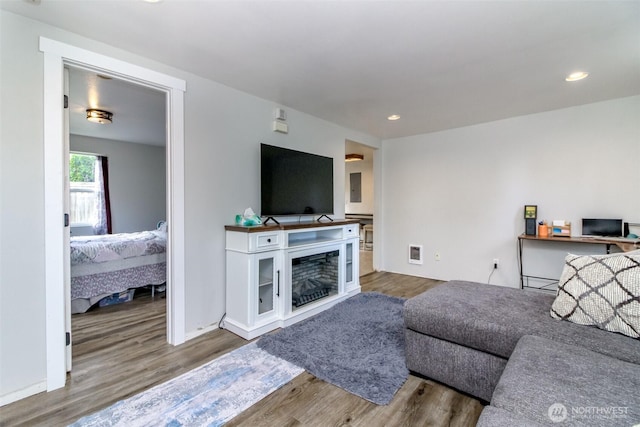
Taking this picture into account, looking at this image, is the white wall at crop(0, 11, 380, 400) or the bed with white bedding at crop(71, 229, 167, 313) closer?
the white wall at crop(0, 11, 380, 400)

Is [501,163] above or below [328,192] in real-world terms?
above

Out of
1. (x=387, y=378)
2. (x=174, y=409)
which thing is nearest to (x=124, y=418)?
(x=174, y=409)

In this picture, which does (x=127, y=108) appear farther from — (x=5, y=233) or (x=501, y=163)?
(x=501, y=163)

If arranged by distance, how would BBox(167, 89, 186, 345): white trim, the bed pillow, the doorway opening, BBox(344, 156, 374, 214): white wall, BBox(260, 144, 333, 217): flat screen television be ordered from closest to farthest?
the bed pillow < BBox(167, 89, 186, 345): white trim < BBox(260, 144, 333, 217): flat screen television < the doorway opening < BBox(344, 156, 374, 214): white wall

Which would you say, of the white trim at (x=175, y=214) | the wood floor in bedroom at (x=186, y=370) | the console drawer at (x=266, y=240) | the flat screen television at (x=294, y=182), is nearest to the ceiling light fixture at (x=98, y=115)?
the white trim at (x=175, y=214)

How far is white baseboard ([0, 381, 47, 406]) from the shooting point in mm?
1719

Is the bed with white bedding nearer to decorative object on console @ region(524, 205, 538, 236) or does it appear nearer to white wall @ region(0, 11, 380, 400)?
white wall @ region(0, 11, 380, 400)

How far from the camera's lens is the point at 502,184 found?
3984 millimetres


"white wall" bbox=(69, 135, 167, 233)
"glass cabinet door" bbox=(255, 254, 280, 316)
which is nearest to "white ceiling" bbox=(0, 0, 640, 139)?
"glass cabinet door" bbox=(255, 254, 280, 316)

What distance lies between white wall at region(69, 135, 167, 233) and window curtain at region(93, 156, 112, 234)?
0.10 m

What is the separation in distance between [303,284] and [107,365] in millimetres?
1742

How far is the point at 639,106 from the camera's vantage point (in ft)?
10.2

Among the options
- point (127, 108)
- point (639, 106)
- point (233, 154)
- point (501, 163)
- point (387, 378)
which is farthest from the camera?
point (501, 163)

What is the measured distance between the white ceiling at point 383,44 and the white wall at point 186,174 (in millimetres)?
174
